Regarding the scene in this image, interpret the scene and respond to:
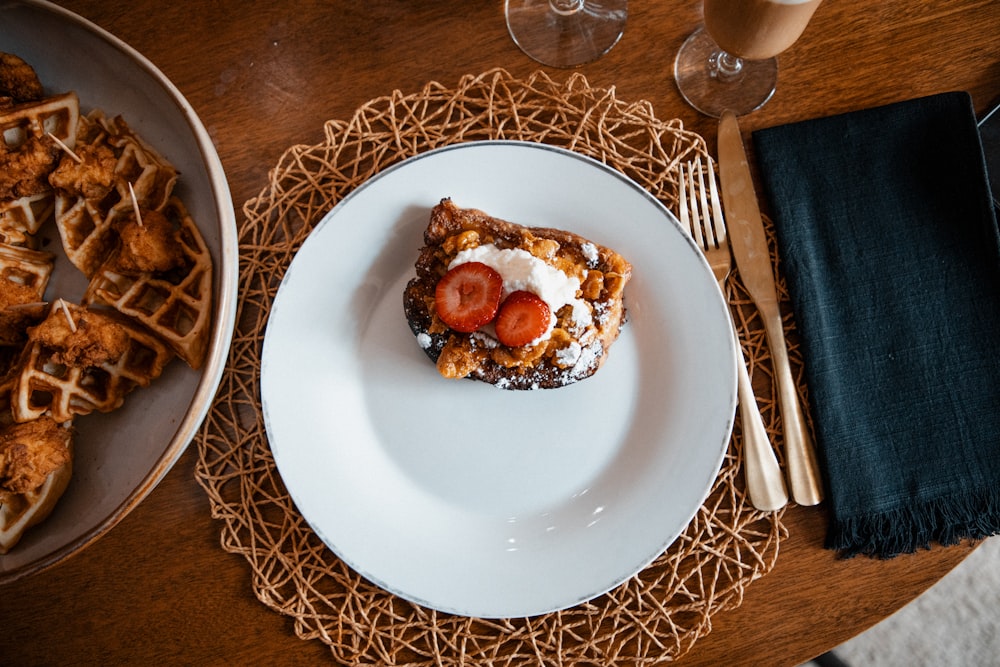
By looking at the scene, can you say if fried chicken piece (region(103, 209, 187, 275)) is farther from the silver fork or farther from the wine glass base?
the wine glass base

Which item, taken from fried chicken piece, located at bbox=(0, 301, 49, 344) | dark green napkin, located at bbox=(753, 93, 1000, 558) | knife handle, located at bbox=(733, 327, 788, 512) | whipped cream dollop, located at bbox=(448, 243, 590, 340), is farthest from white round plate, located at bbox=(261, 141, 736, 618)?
fried chicken piece, located at bbox=(0, 301, 49, 344)

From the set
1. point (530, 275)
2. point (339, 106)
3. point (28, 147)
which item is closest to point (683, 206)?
point (530, 275)

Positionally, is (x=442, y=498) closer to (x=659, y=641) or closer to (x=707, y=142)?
(x=659, y=641)

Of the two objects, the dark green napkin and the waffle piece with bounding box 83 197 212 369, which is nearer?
the waffle piece with bounding box 83 197 212 369

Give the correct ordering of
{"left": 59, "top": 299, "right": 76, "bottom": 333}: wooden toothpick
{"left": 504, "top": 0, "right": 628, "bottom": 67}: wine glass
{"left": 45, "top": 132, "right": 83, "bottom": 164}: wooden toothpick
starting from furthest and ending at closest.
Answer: {"left": 504, "top": 0, "right": 628, "bottom": 67}: wine glass → {"left": 45, "top": 132, "right": 83, "bottom": 164}: wooden toothpick → {"left": 59, "top": 299, "right": 76, "bottom": 333}: wooden toothpick

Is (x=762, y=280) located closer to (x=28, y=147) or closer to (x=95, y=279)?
(x=95, y=279)

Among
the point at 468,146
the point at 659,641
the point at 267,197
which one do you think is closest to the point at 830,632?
the point at 659,641
